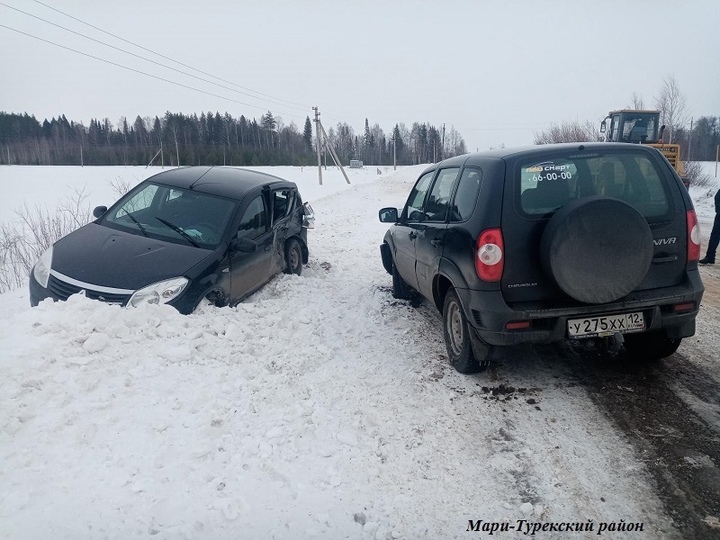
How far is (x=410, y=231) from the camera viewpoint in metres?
5.69

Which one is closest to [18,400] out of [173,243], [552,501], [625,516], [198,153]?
[173,243]

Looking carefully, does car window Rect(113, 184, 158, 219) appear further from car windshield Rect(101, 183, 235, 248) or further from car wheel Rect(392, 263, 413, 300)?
car wheel Rect(392, 263, 413, 300)

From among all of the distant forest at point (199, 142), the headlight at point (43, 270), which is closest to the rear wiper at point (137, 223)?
the headlight at point (43, 270)

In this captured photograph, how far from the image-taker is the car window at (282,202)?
7.35m

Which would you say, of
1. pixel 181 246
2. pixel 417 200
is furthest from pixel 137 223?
pixel 417 200

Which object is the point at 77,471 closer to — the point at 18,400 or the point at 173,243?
the point at 18,400

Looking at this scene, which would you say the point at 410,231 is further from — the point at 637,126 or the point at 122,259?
the point at 637,126

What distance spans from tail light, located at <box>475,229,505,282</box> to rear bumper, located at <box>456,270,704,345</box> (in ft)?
0.46

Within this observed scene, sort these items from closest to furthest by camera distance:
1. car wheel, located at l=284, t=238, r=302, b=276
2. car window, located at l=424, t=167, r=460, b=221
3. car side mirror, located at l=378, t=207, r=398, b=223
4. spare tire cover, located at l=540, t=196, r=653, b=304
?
spare tire cover, located at l=540, t=196, r=653, b=304
car window, located at l=424, t=167, r=460, b=221
car side mirror, located at l=378, t=207, r=398, b=223
car wheel, located at l=284, t=238, r=302, b=276

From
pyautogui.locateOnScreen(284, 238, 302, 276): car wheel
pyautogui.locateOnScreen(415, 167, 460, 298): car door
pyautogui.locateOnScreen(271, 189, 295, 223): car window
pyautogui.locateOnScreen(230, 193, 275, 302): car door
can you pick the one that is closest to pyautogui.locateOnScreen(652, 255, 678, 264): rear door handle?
pyautogui.locateOnScreen(415, 167, 460, 298): car door

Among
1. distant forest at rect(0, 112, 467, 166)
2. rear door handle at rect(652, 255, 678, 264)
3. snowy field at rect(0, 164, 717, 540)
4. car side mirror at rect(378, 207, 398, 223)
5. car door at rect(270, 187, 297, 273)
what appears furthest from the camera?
distant forest at rect(0, 112, 467, 166)

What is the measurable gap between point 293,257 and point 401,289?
6.89 ft

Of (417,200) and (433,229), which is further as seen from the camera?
(417,200)

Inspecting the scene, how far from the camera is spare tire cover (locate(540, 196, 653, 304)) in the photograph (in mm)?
3414
